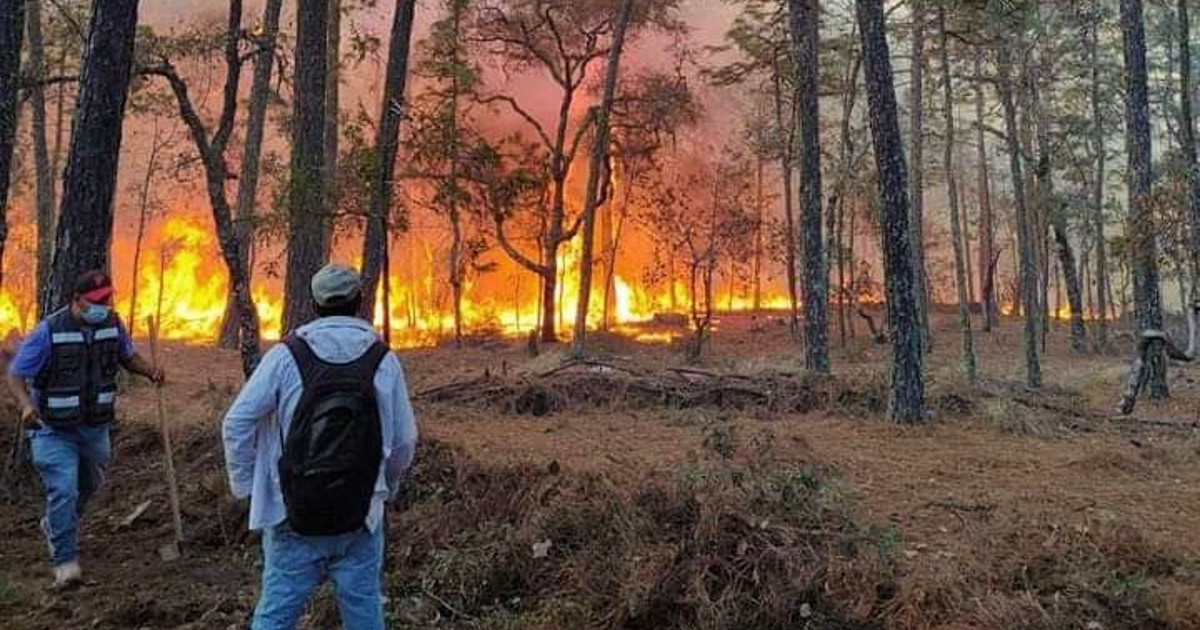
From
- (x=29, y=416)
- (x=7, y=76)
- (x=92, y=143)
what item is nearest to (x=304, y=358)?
(x=29, y=416)

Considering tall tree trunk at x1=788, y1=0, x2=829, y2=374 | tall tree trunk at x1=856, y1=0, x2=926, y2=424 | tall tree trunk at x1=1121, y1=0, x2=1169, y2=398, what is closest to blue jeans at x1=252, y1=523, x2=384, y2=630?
tall tree trunk at x1=856, y1=0, x2=926, y2=424

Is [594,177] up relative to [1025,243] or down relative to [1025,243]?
up

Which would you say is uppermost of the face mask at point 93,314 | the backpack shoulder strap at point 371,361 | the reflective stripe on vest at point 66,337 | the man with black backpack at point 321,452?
the face mask at point 93,314

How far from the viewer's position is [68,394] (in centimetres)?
569

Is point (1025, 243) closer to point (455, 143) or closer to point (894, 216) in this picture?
point (894, 216)

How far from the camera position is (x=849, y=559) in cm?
536

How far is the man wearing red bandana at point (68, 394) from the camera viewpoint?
5625mm

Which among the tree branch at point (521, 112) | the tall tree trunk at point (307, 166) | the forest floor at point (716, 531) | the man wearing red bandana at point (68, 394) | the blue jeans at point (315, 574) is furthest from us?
the tree branch at point (521, 112)

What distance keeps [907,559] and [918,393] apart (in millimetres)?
5513

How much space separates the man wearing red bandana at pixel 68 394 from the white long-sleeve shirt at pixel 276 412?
2623 millimetres

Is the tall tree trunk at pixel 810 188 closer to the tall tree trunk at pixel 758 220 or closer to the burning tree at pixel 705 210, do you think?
the burning tree at pixel 705 210

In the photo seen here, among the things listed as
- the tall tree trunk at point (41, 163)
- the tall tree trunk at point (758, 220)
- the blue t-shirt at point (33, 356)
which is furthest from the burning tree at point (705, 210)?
the blue t-shirt at point (33, 356)

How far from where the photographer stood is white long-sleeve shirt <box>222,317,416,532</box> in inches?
142

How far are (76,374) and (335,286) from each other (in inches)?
113
